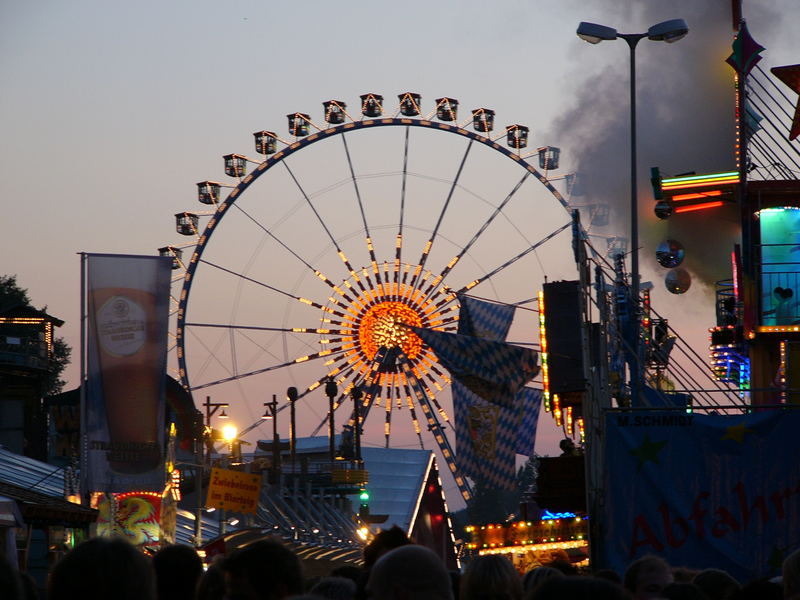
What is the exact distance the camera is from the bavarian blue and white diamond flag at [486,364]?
80.0ft

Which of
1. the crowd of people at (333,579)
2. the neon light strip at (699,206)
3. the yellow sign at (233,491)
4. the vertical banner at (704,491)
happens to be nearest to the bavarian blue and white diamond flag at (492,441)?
the neon light strip at (699,206)

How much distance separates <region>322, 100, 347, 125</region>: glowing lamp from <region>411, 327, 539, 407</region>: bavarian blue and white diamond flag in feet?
72.7

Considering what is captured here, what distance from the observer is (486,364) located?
25000 mm

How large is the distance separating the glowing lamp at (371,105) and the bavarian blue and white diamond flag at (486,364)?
2195cm

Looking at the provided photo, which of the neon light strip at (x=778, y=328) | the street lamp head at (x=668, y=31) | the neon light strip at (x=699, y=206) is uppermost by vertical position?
the street lamp head at (x=668, y=31)

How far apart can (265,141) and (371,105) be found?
3.55 m

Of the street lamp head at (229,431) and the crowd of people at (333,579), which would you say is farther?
the street lamp head at (229,431)

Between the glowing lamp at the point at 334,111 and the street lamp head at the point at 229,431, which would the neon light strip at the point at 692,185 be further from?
the glowing lamp at the point at 334,111

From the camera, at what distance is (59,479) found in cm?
3244

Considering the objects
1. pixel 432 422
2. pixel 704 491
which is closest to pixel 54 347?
pixel 432 422

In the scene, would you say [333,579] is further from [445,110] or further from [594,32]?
[445,110]

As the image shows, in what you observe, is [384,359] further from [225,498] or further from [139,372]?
[139,372]

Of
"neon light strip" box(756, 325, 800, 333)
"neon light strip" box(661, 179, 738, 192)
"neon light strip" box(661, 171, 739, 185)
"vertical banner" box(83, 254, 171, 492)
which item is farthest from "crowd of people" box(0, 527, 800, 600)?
"neon light strip" box(661, 179, 738, 192)

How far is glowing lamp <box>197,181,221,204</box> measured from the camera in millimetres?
44906
